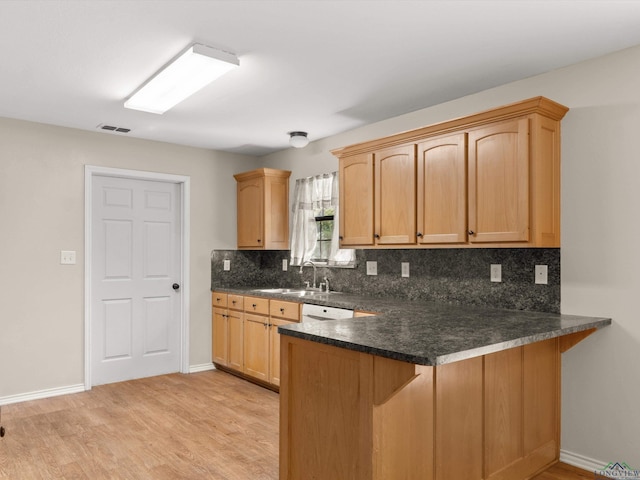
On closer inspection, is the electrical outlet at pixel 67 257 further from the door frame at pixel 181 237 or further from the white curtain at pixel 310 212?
the white curtain at pixel 310 212

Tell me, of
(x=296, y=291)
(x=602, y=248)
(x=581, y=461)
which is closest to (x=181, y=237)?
(x=296, y=291)

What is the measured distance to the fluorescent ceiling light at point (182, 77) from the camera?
259cm

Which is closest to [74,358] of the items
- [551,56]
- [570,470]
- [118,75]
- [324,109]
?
[118,75]

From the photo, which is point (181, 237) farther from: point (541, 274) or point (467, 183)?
point (541, 274)

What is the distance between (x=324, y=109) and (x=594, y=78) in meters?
1.84

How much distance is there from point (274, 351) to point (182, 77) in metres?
2.40

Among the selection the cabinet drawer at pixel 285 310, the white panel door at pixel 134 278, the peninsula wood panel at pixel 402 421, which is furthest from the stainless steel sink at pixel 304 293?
the peninsula wood panel at pixel 402 421

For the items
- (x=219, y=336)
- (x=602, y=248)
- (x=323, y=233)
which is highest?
(x=323, y=233)

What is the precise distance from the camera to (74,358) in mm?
4250

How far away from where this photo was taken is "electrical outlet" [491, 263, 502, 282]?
315cm

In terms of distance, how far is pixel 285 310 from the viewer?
161 inches

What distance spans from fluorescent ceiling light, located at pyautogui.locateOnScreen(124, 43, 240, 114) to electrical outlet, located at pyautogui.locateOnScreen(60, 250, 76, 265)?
1.60m

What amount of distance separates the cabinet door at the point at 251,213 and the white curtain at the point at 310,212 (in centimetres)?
35

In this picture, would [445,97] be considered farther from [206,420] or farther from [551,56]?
[206,420]
